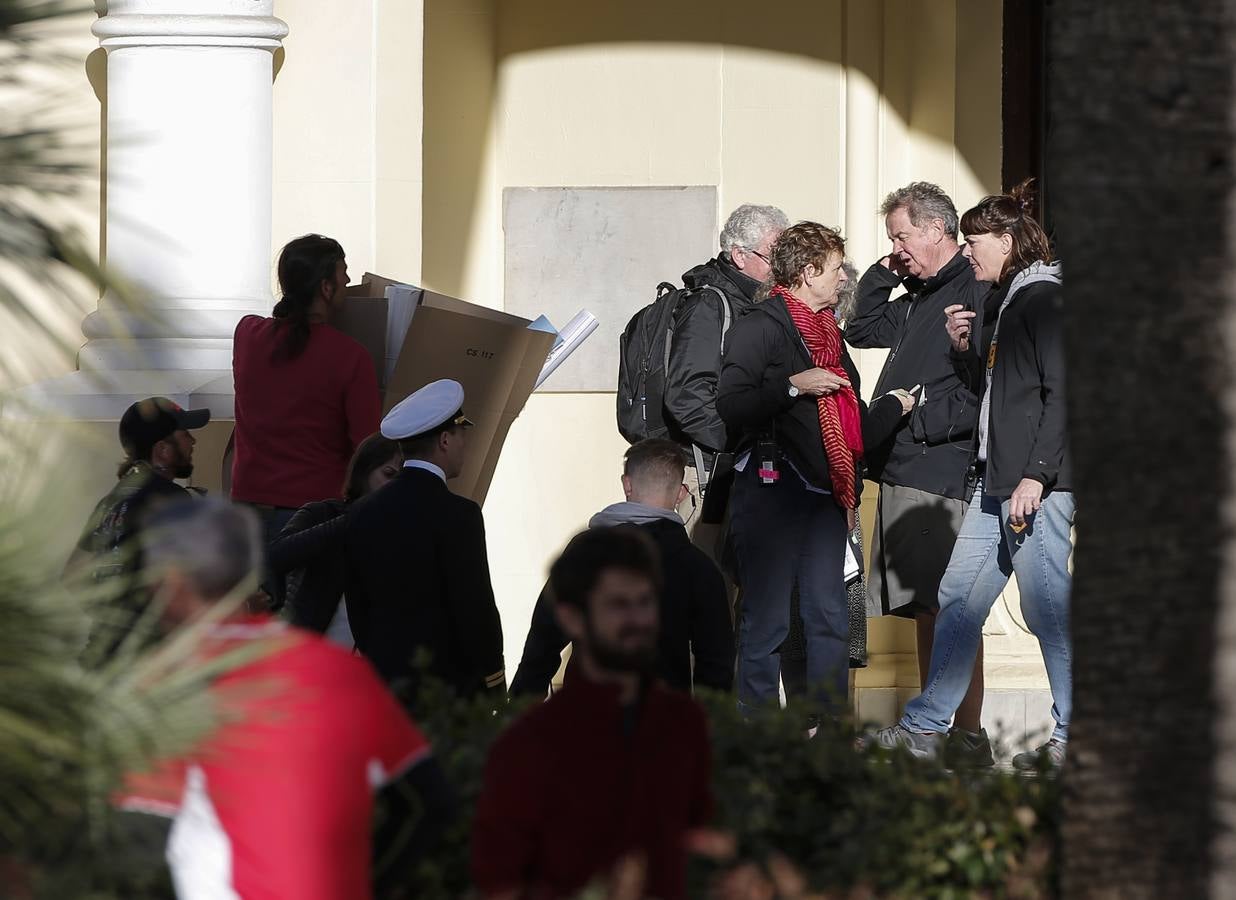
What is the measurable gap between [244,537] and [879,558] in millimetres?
4465

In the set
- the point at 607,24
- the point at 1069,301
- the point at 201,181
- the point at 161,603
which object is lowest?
the point at 161,603

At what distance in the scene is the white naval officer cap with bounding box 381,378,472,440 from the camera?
5.26 m

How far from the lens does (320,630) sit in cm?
550

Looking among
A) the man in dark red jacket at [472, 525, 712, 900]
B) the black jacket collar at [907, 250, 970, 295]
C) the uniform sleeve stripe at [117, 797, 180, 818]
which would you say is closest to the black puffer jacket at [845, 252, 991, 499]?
the black jacket collar at [907, 250, 970, 295]

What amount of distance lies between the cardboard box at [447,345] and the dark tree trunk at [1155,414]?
9.84 feet

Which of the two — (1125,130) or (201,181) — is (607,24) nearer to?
(201,181)

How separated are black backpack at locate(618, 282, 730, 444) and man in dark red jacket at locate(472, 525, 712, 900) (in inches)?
163

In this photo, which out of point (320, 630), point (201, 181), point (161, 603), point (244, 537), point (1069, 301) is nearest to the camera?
point (161, 603)

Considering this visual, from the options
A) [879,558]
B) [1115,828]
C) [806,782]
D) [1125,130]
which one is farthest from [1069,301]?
[879,558]

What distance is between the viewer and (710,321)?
A: 7.27m

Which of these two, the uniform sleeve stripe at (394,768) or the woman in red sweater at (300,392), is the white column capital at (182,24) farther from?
the uniform sleeve stripe at (394,768)

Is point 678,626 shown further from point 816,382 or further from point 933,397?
point 933,397

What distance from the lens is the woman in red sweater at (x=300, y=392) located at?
614 centimetres

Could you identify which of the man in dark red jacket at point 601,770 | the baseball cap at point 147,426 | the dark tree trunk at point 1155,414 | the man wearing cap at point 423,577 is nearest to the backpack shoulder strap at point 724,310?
the baseball cap at point 147,426
